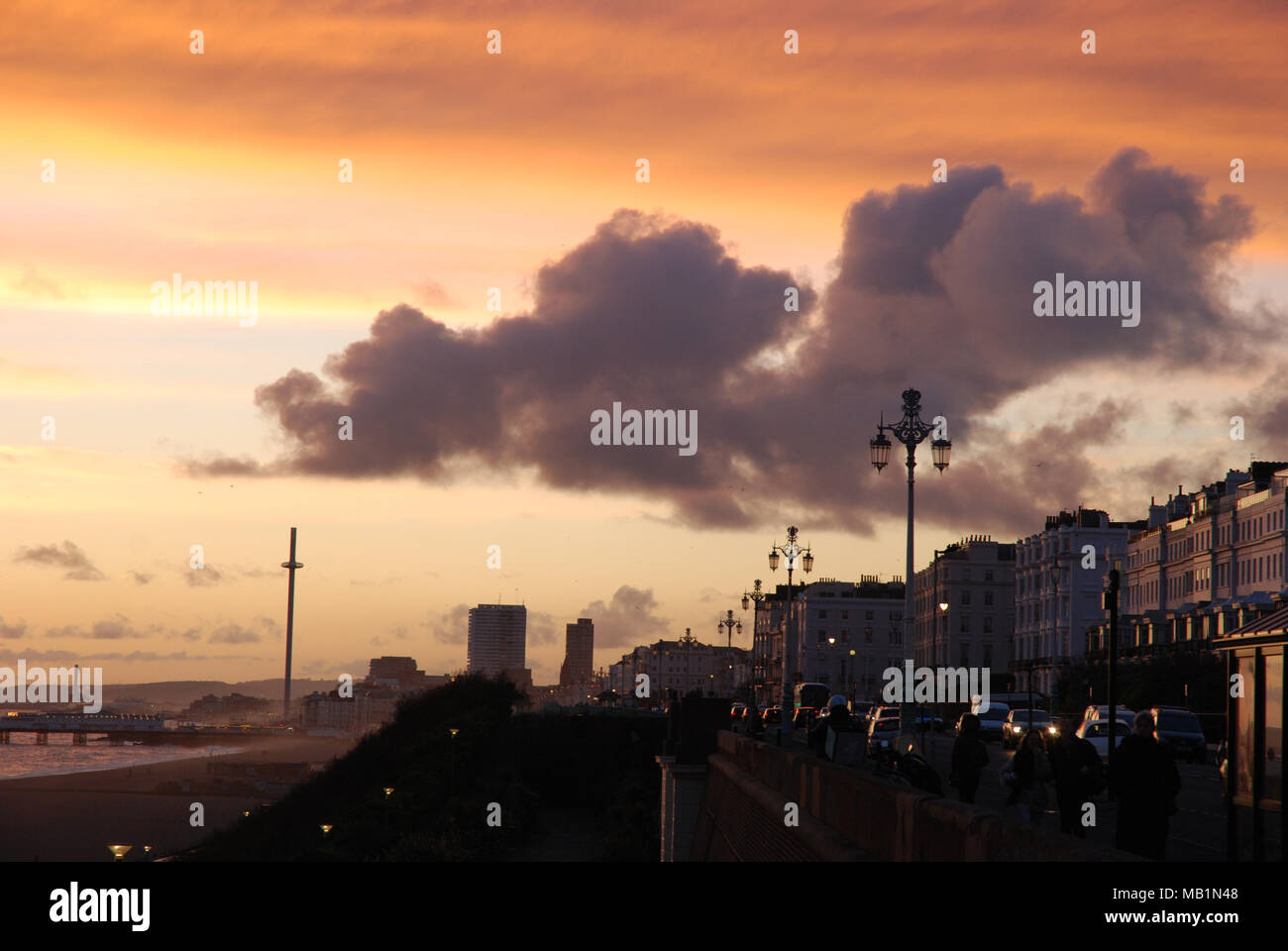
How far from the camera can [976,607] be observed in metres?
155

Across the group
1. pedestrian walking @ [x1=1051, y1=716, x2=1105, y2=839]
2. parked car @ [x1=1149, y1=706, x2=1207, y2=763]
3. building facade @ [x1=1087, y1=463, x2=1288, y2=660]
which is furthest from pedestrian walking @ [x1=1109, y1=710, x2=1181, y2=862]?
building facade @ [x1=1087, y1=463, x2=1288, y2=660]

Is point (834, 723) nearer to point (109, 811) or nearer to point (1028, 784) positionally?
point (1028, 784)

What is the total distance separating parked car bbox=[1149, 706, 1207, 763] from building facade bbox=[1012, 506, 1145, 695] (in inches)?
2763

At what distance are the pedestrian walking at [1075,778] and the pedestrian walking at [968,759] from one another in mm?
2428

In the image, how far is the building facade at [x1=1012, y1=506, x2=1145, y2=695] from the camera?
12356cm

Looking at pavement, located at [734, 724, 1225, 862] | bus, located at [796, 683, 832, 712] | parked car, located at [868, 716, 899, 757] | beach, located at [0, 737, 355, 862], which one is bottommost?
beach, located at [0, 737, 355, 862]

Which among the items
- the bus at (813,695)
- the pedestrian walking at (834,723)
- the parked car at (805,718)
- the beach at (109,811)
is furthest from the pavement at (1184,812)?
the beach at (109,811)

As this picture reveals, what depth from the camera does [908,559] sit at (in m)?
46.6

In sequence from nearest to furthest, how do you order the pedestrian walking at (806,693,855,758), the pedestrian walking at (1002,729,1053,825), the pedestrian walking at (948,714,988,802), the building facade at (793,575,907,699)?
the pedestrian walking at (1002,729,1053,825) < the pedestrian walking at (948,714,988,802) < the pedestrian walking at (806,693,855,758) < the building facade at (793,575,907,699)

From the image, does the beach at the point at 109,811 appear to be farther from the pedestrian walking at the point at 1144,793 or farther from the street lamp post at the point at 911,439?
the pedestrian walking at the point at 1144,793

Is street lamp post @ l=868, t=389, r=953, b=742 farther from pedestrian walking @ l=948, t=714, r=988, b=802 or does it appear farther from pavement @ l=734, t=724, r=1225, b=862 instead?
pedestrian walking @ l=948, t=714, r=988, b=802

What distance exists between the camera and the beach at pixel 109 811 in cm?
11094

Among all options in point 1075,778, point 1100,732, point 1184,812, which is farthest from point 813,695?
point 1075,778
